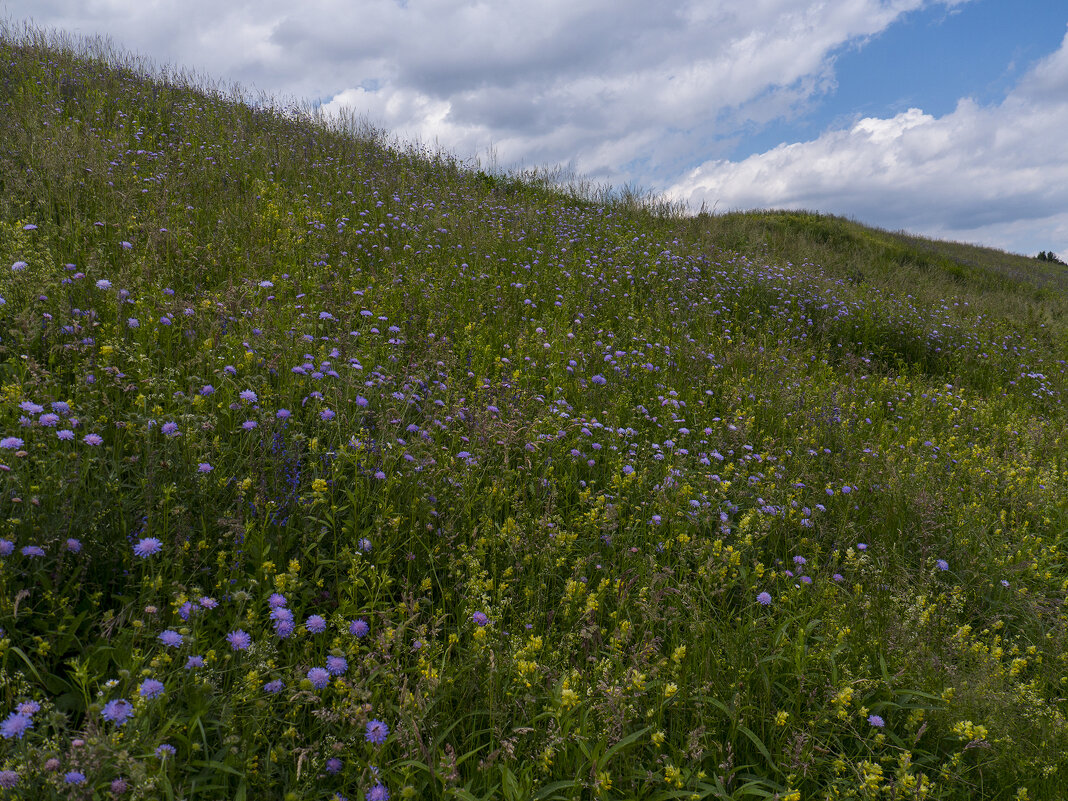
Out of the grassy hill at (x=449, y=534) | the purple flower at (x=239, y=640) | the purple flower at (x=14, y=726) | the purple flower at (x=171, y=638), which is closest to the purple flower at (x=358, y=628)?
the grassy hill at (x=449, y=534)

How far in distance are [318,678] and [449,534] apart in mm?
855

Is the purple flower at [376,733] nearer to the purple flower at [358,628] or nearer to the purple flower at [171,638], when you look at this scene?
the purple flower at [358,628]

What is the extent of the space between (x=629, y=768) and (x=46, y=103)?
30.8ft

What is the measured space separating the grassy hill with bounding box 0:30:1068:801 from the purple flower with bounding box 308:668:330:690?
51mm

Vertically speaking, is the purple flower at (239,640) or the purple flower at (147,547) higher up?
the purple flower at (147,547)

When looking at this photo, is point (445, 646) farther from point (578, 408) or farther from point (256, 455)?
point (578, 408)

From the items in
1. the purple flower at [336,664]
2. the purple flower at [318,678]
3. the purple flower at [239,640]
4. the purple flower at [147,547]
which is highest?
the purple flower at [147,547]

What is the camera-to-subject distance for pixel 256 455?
2592 mm

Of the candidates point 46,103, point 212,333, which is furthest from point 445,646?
point 46,103

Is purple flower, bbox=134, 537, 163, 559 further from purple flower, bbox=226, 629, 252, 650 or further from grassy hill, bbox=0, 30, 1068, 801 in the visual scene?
purple flower, bbox=226, 629, 252, 650

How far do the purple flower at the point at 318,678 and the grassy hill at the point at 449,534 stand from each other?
0.05m

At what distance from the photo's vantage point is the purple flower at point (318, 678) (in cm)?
165

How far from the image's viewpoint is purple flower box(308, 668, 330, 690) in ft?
5.42

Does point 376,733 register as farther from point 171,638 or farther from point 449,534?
point 449,534
